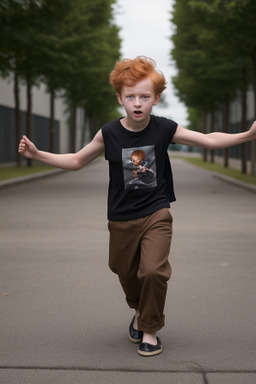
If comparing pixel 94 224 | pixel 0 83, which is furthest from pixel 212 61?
pixel 94 224

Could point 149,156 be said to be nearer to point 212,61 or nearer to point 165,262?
→ point 165,262

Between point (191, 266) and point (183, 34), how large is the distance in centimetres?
2771

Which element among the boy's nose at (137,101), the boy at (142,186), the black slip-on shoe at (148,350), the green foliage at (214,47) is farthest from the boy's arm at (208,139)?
the green foliage at (214,47)

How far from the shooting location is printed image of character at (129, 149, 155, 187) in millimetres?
4445

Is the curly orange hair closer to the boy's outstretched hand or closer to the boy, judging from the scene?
the boy

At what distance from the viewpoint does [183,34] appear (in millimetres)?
34000

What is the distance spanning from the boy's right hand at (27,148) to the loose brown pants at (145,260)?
0.69 m

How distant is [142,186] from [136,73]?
704 mm

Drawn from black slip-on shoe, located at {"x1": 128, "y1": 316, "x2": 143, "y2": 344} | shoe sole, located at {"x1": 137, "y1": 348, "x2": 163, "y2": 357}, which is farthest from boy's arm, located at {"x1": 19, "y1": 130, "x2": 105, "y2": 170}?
shoe sole, located at {"x1": 137, "y1": 348, "x2": 163, "y2": 357}

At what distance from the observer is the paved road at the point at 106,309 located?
4125mm

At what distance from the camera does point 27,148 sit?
15.0ft

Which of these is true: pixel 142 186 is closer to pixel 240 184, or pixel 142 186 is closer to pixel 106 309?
pixel 106 309

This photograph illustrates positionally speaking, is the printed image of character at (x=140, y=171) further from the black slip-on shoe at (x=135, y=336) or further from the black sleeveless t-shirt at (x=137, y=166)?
the black slip-on shoe at (x=135, y=336)

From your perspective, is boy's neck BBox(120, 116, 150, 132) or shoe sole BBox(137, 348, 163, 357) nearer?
shoe sole BBox(137, 348, 163, 357)
